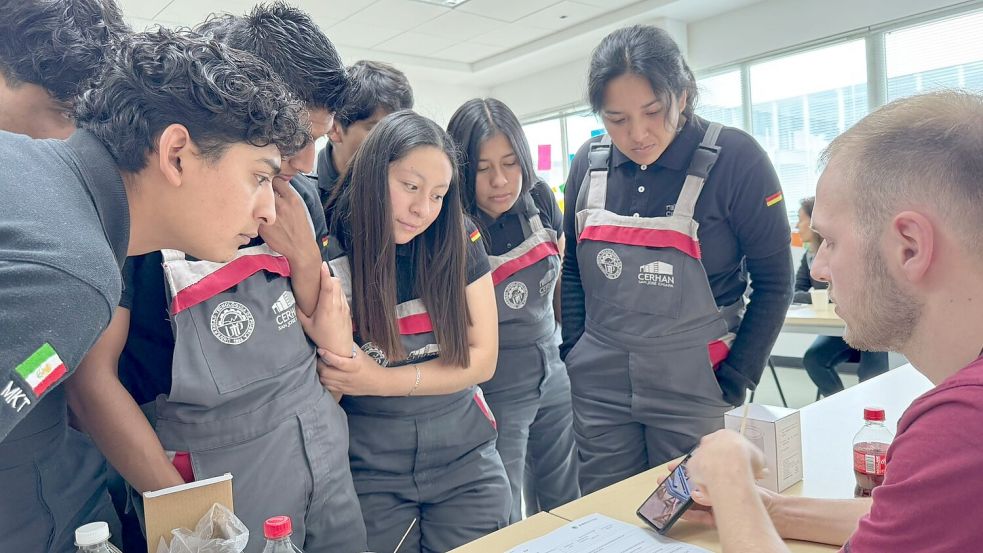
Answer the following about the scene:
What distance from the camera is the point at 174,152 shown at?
3.03ft

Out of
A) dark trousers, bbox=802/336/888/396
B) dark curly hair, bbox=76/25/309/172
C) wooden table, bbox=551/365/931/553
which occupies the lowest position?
dark trousers, bbox=802/336/888/396

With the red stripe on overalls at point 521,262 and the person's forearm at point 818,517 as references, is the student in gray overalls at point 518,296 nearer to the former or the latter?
the red stripe on overalls at point 521,262

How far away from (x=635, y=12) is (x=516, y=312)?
15.3 feet

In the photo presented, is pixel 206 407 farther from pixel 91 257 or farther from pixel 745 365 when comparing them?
pixel 745 365

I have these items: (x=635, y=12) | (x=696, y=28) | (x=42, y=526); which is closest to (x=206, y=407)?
(x=42, y=526)

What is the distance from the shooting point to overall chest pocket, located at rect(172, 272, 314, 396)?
3.63 ft

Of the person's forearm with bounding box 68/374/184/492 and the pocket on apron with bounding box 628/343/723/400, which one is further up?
the person's forearm with bounding box 68/374/184/492

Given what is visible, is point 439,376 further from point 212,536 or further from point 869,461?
point 869,461

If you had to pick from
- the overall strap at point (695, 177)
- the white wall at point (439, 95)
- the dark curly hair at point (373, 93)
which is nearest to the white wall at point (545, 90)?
the white wall at point (439, 95)

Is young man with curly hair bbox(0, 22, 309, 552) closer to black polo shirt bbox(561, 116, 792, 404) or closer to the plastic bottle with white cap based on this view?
the plastic bottle with white cap

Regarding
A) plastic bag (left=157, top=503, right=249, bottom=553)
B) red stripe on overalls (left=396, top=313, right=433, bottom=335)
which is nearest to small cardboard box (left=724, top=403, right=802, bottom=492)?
red stripe on overalls (left=396, top=313, right=433, bottom=335)

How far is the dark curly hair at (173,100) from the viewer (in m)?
0.91

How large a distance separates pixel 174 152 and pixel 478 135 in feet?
3.74

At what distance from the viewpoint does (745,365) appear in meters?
1.63
